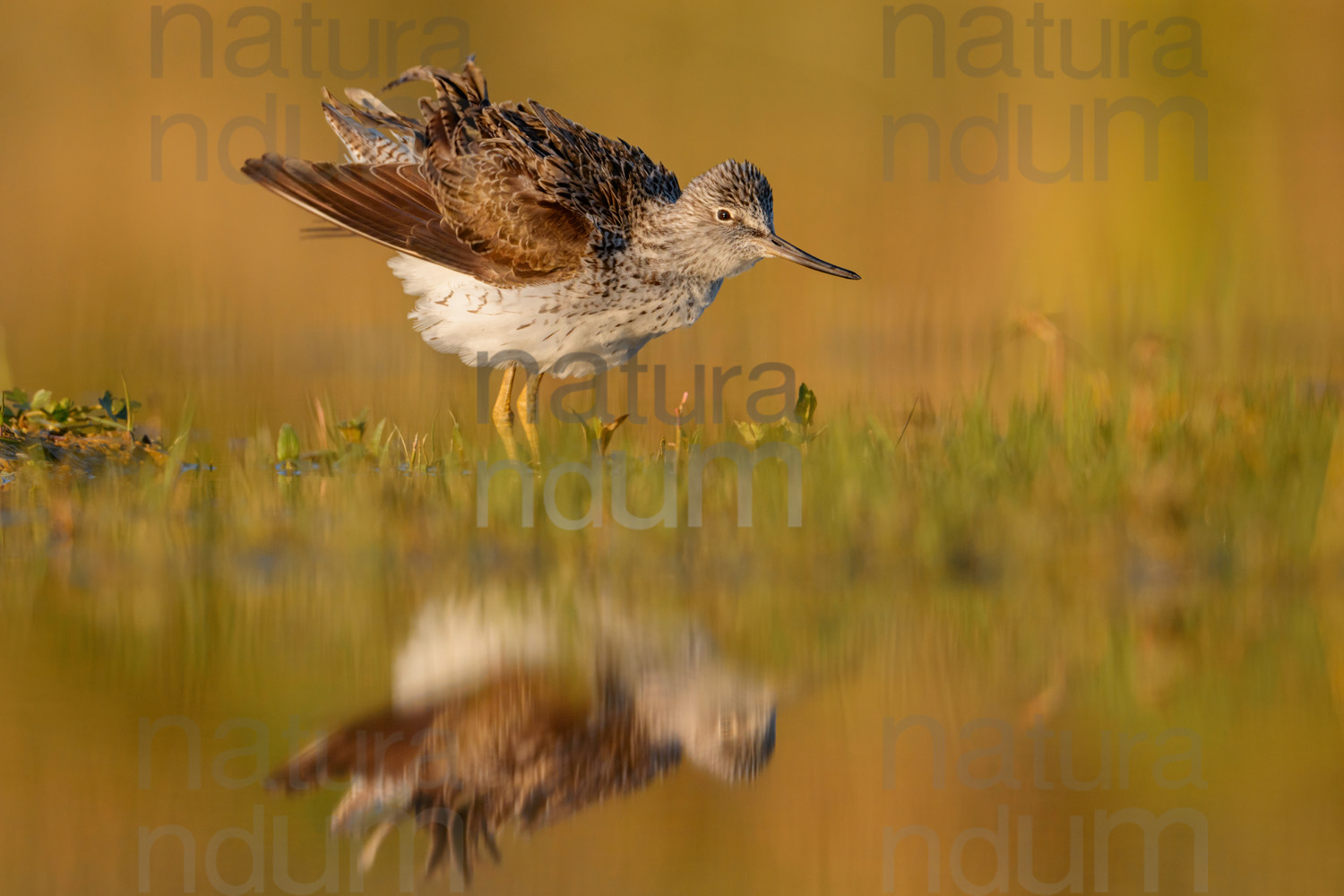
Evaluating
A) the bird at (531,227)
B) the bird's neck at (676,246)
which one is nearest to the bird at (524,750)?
the bird at (531,227)

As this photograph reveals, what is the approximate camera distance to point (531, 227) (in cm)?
779

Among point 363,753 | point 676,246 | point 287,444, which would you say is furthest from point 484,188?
point 363,753

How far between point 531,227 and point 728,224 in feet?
3.58

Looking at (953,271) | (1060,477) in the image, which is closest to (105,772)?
(1060,477)

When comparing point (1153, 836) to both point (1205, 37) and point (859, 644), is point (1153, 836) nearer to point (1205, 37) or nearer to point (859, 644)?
point (859, 644)

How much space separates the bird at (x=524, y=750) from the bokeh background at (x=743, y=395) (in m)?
0.11

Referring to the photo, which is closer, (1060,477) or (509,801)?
(509,801)

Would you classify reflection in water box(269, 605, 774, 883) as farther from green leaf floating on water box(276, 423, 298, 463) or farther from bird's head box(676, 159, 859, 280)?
bird's head box(676, 159, 859, 280)

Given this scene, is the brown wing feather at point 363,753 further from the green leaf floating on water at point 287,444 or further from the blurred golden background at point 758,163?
the blurred golden background at point 758,163

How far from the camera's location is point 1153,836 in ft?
12.8

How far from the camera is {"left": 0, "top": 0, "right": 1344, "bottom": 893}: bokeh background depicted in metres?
4.06

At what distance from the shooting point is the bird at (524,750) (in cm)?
406

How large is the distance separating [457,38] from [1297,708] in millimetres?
12241

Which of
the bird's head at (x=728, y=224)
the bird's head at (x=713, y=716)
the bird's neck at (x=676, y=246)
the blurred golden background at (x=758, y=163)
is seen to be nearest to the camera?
the bird's head at (x=713, y=716)
